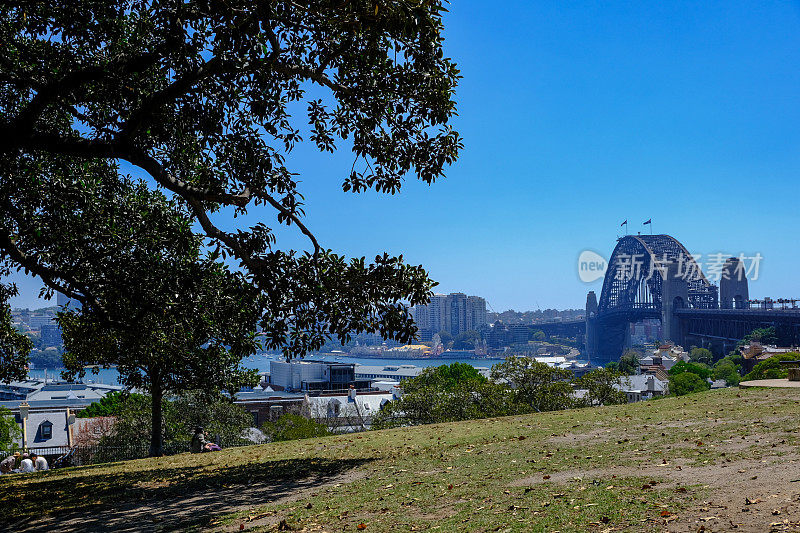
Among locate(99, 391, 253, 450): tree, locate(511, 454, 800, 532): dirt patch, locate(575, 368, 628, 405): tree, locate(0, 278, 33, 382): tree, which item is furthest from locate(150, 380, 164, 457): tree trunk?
locate(575, 368, 628, 405): tree

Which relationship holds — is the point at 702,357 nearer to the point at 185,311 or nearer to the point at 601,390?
the point at 601,390

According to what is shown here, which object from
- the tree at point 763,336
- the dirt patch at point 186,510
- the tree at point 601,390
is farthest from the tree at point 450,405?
the tree at point 763,336

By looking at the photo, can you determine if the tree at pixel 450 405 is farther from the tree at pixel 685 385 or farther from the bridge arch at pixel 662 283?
the bridge arch at pixel 662 283

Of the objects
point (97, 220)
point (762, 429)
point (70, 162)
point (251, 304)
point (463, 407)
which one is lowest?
point (463, 407)

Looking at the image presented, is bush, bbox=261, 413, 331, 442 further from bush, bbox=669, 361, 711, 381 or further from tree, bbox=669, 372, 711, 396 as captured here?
bush, bbox=669, 361, 711, 381

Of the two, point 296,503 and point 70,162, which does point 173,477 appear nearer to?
point 296,503

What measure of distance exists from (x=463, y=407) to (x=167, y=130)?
94.8 ft

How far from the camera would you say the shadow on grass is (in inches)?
350

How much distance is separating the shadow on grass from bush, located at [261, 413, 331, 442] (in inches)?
1097

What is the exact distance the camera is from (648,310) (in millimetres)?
179875

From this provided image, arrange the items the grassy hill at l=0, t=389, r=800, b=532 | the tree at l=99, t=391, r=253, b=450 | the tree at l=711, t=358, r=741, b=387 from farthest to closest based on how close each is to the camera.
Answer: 1. the tree at l=711, t=358, r=741, b=387
2. the tree at l=99, t=391, r=253, b=450
3. the grassy hill at l=0, t=389, r=800, b=532

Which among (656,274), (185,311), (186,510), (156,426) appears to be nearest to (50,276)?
Result: (185,311)

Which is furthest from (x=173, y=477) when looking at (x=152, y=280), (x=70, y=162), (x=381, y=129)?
(x=381, y=129)

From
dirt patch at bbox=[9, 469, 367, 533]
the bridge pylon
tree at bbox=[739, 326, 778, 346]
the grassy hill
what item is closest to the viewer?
the grassy hill
